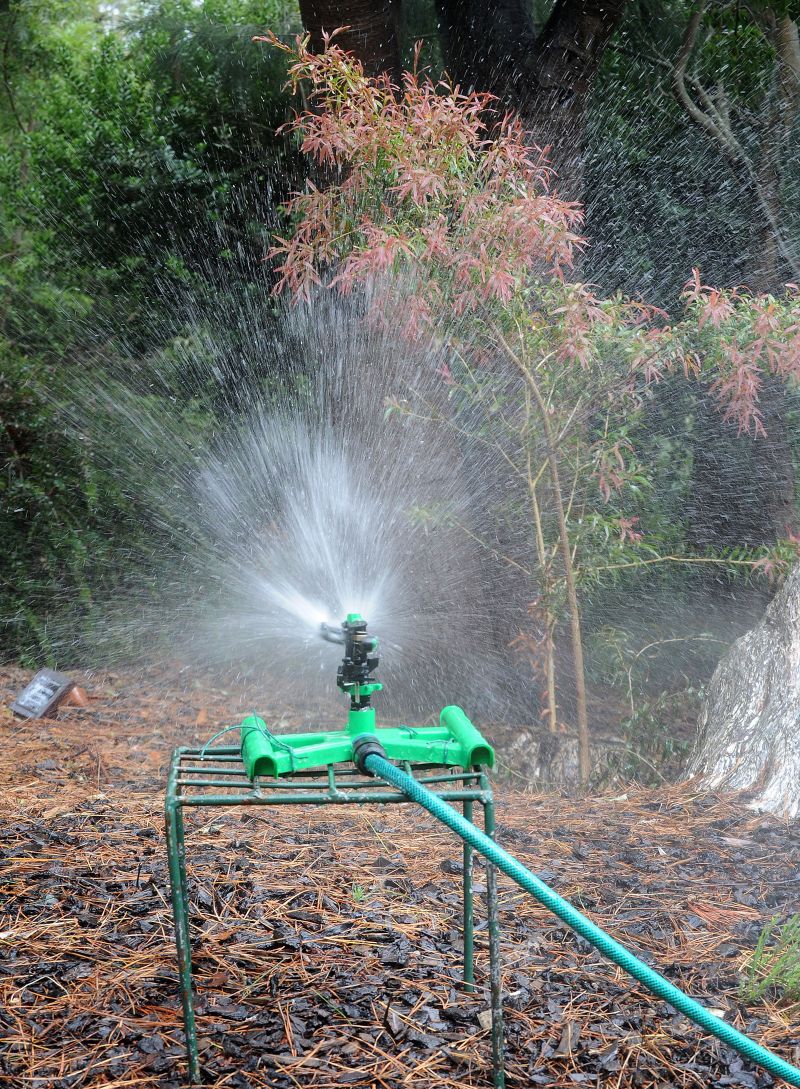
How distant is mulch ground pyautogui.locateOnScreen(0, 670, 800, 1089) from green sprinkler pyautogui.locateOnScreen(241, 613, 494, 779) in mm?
581

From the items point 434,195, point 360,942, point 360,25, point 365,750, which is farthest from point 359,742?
point 360,25

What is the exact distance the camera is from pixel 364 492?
216 inches

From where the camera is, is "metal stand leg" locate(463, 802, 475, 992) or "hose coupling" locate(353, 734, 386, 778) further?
"metal stand leg" locate(463, 802, 475, 992)

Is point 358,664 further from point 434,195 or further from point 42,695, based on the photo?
point 42,695

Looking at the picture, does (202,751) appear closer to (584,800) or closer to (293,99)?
(584,800)

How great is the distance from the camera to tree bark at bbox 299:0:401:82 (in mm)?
5145

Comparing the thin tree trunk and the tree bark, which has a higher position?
the tree bark

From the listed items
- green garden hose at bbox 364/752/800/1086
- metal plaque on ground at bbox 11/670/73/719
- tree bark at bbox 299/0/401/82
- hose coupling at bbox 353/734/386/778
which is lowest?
green garden hose at bbox 364/752/800/1086

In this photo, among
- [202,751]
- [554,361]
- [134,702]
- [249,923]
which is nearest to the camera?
[202,751]

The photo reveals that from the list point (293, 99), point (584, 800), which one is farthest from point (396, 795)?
point (293, 99)

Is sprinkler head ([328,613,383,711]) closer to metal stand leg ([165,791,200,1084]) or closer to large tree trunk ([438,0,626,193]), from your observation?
metal stand leg ([165,791,200,1084])

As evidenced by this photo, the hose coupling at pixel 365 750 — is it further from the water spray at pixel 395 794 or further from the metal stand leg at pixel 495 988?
the metal stand leg at pixel 495 988

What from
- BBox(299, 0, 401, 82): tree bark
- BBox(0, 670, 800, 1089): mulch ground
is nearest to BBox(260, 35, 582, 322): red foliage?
BBox(299, 0, 401, 82): tree bark

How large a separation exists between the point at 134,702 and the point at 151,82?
16.5 feet
